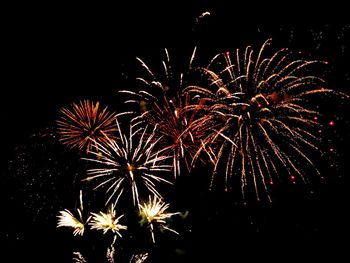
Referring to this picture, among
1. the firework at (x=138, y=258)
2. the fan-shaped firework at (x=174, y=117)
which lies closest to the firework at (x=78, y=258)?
the firework at (x=138, y=258)

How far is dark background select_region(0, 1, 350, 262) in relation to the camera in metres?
8.17

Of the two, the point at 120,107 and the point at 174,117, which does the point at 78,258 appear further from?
the point at 174,117

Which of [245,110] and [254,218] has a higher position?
[245,110]

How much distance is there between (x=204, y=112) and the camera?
22.9 feet

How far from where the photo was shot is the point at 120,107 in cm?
941

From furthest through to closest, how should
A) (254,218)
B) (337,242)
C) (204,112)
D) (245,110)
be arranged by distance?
(254,218), (337,242), (204,112), (245,110)

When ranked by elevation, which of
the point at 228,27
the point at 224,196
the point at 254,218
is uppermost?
the point at 228,27

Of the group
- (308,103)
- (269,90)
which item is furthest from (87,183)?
(308,103)

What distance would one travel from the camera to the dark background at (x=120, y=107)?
817 centimetres

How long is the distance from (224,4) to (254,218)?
5.41 metres

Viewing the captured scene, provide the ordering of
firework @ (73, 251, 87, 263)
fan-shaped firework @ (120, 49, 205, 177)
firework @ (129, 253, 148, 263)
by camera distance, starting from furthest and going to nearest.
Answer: firework @ (73, 251, 87, 263), firework @ (129, 253, 148, 263), fan-shaped firework @ (120, 49, 205, 177)

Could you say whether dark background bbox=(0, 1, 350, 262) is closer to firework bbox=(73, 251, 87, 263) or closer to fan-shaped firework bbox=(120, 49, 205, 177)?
firework bbox=(73, 251, 87, 263)

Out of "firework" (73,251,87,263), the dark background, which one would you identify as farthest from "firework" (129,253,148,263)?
"firework" (73,251,87,263)

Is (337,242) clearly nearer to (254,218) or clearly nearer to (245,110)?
(254,218)
